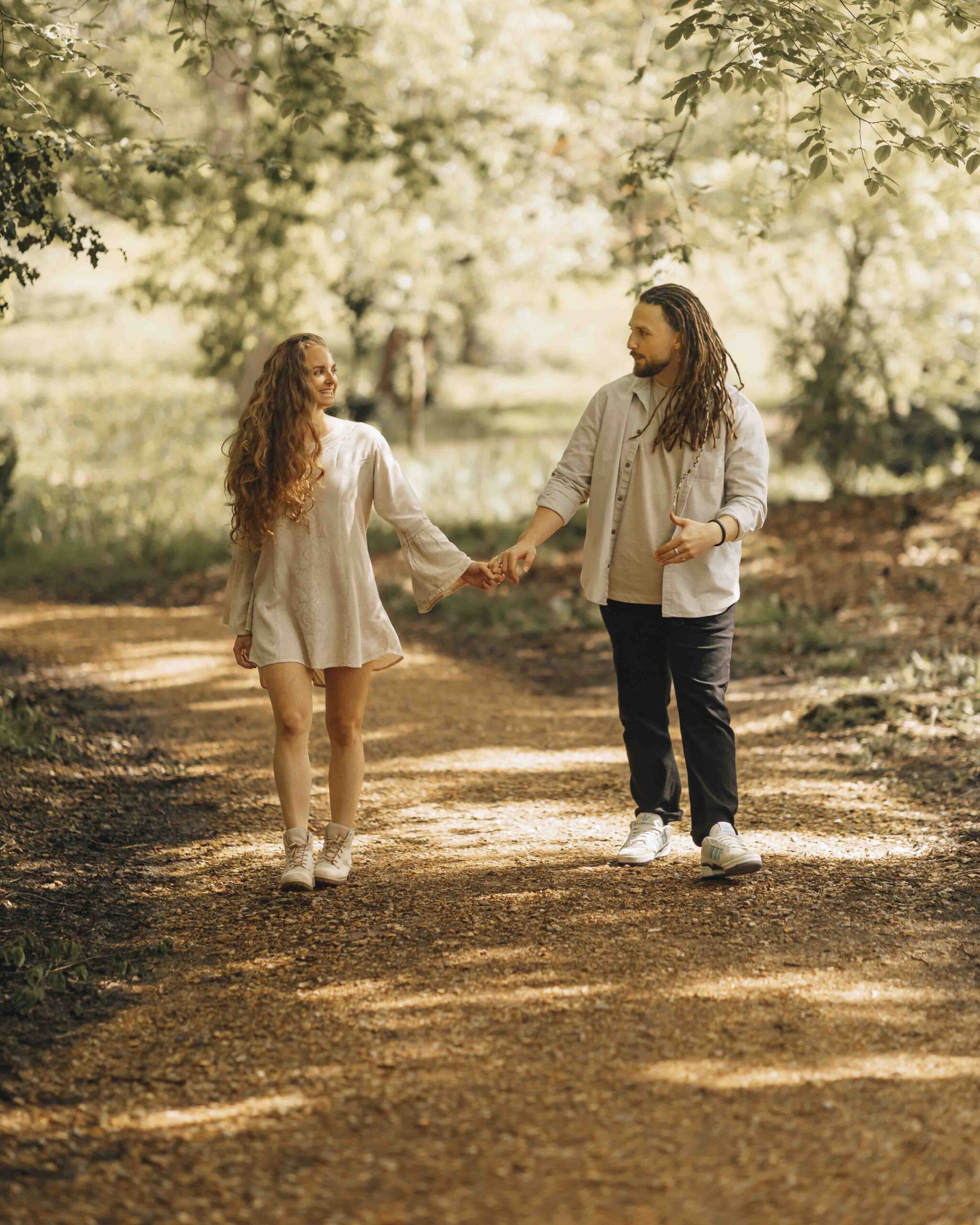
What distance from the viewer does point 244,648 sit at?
4434 millimetres

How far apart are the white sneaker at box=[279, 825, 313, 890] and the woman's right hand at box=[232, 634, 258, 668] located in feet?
1.96

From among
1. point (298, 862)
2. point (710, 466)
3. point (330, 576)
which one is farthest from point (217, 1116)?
point (710, 466)

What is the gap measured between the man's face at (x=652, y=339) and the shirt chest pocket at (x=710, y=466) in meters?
0.33

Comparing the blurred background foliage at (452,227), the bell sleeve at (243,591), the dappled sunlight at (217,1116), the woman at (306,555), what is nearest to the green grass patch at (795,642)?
the blurred background foliage at (452,227)

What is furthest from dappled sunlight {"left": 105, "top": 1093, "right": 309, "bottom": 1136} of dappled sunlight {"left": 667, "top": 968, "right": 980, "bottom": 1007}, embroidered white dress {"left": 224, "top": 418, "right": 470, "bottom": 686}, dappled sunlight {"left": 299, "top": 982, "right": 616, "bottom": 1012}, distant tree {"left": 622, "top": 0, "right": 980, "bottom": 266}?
distant tree {"left": 622, "top": 0, "right": 980, "bottom": 266}

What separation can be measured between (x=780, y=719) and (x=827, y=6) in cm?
373

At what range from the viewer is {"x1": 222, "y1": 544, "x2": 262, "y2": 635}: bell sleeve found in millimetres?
4375

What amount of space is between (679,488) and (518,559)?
23.7 inches

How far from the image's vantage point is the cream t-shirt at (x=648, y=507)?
4.39m

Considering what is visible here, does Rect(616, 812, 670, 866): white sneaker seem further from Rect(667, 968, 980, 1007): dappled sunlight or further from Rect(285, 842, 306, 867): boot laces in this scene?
Rect(285, 842, 306, 867): boot laces

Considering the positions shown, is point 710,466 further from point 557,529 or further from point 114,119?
point 114,119

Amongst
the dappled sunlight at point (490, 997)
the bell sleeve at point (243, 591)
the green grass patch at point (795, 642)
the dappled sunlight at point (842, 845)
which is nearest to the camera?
the dappled sunlight at point (490, 997)

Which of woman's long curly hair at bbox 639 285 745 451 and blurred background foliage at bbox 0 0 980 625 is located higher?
blurred background foliage at bbox 0 0 980 625

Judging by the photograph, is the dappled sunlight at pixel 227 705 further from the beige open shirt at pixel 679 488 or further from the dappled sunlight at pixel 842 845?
the beige open shirt at pixel 679 488
